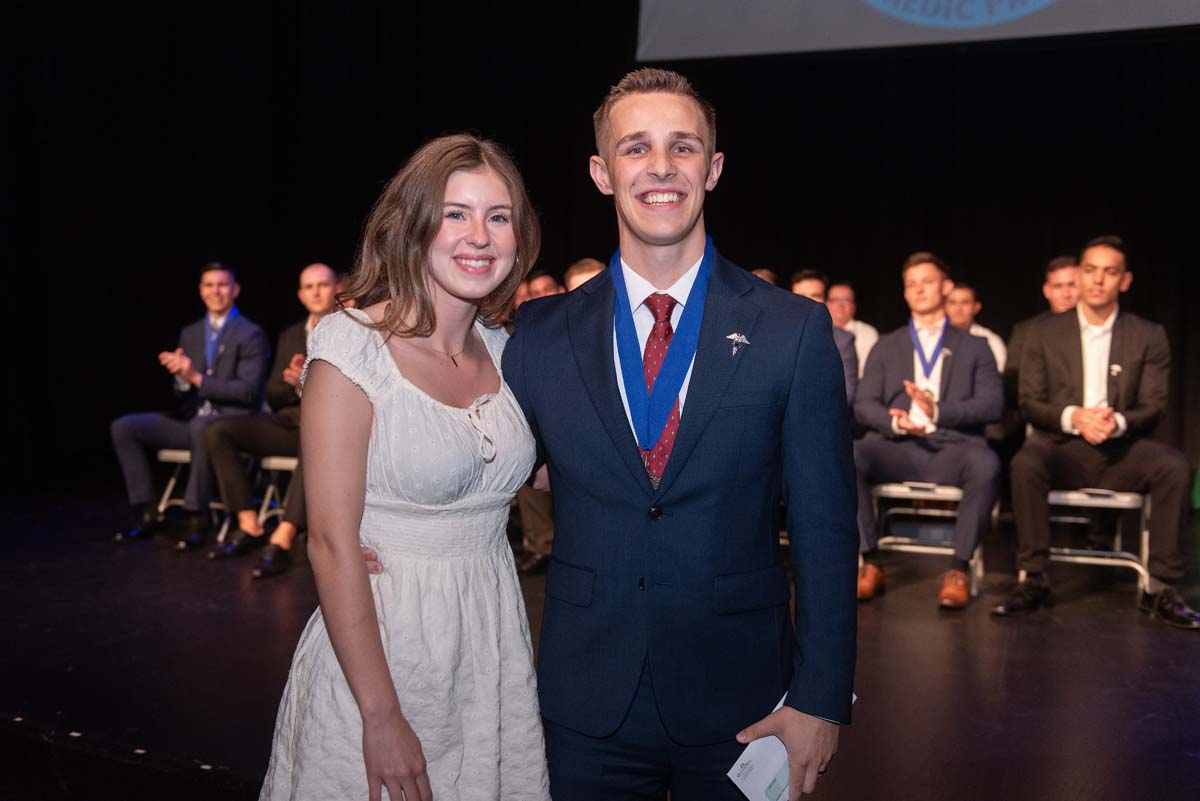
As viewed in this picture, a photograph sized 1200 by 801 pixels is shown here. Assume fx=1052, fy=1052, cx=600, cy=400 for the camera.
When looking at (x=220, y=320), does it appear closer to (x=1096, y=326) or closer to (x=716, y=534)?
(x=1096, y=326)

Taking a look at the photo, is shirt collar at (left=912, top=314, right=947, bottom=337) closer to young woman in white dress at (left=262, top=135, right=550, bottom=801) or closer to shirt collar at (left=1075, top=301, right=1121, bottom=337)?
shirt collar at (left=1075, top=301, right=1121, bottom=337)

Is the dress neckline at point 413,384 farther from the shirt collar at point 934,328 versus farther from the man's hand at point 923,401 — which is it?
the shirt collar at point 934,328

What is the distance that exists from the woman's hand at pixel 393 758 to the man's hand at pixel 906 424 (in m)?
4.07

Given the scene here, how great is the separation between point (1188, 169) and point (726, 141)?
10.6ft

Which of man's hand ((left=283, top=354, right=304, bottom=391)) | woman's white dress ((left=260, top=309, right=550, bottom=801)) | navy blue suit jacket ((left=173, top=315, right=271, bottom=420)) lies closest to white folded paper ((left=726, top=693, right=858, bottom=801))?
woman's white dress ((left=260, top=309, right=550, bottom=801))

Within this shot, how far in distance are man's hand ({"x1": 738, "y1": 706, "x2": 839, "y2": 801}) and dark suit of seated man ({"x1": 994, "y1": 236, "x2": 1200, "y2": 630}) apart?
349 centimetres

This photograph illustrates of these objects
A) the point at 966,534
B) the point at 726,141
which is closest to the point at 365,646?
the point at 966,534

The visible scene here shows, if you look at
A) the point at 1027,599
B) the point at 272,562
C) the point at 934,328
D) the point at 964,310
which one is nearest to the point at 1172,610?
the point at 1027,599

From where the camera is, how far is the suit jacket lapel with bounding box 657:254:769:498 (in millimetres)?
1612

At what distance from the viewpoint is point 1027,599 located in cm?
481

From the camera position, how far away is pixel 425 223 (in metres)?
1.73

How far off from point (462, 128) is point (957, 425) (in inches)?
200

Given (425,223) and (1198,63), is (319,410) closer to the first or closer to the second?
(425,223)

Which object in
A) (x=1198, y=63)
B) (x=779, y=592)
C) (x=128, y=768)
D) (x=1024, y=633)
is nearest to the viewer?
(x=779, y=592)
